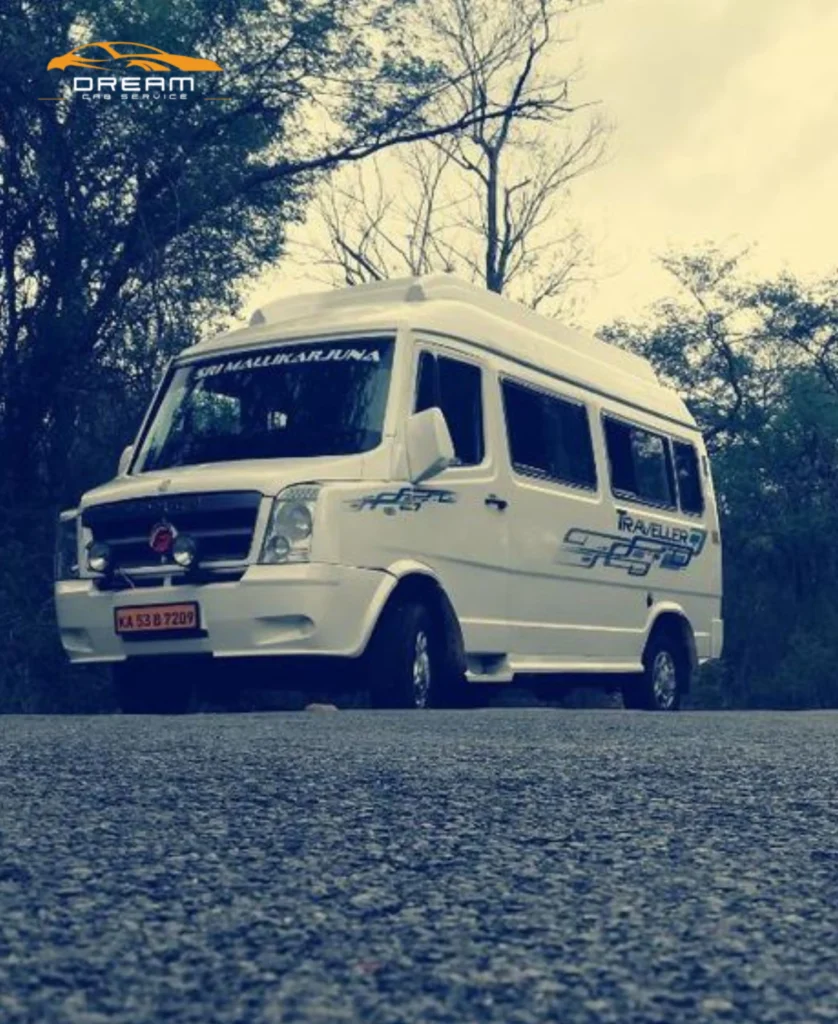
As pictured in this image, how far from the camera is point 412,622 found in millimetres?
9633

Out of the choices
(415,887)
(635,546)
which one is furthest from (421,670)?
(415,887)

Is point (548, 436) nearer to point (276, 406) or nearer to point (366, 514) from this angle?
point (276, 406)

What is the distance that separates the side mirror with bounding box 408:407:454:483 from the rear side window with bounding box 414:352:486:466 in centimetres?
32

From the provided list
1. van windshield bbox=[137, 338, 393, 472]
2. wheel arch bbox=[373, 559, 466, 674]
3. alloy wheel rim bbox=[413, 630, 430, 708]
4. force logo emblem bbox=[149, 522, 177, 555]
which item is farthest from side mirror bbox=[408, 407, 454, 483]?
force logo emblem bbox=[149, 522, 177, 555]

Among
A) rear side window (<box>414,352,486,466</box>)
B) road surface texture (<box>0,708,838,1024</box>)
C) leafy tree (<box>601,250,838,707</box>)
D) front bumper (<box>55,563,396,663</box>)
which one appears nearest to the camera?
road surface texture (<box>0,708,838,1024</box>)

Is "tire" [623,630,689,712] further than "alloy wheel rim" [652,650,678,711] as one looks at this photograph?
No

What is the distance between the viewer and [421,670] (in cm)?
980

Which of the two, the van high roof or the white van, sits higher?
the van high roof

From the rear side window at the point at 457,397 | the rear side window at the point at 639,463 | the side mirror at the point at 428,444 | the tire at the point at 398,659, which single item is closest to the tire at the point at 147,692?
the tire at the point at 398,659

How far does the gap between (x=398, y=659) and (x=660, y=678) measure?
398 cm

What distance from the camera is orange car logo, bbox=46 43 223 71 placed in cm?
1659

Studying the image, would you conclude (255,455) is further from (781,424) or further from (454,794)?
(781,424)

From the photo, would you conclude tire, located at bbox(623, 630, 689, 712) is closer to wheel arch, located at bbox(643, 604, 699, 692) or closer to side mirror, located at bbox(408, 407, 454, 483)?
wheel arch, located at bbox(643, 604, 699, 692)

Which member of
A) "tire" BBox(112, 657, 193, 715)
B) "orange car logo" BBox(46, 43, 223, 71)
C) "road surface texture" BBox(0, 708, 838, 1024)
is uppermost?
"orange car logo" BBox(46, 43, 223, 71)
